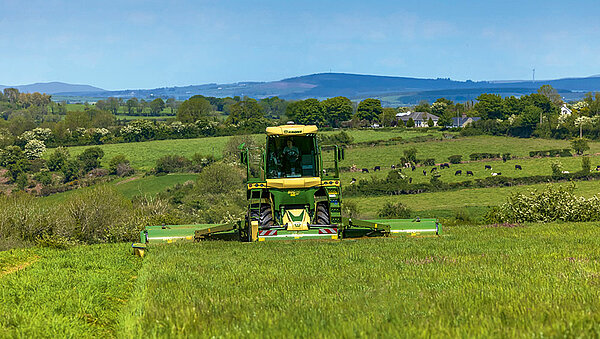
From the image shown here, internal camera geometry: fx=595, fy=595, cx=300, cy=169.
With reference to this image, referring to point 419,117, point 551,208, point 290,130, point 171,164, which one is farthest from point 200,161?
point 419,117

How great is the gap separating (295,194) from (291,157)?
1267mm

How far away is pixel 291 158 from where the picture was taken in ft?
66.1

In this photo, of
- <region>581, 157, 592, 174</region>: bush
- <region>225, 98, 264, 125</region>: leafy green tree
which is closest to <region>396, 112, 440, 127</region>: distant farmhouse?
<region>225, 98, 264, 125</region>: leafy green tree

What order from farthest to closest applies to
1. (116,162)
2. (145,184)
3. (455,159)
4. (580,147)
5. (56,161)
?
(56,161), (116,162), (580,147), (455,159), (145,184)

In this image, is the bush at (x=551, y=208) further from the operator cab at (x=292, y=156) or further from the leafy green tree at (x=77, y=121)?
the leafy green tree at (x=77, y=121)

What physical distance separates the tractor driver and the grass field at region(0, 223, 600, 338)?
4.71 metres

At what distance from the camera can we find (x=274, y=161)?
20.1 meters

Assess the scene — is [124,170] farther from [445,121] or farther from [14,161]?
[445,121]

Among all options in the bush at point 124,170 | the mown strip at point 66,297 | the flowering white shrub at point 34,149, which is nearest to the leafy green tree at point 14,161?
the flowering white shrub at point 34,149

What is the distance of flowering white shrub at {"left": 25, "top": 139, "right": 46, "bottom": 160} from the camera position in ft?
411

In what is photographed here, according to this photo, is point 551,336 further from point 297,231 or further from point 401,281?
point 297,231

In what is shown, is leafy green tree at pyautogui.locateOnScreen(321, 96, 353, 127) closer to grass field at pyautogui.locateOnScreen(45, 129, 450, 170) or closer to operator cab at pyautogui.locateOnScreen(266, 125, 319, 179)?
grass field at pyautogui.locateOnScreen(45, 129, 450, 170)

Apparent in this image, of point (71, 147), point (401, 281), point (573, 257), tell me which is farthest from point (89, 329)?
point (71, 147)

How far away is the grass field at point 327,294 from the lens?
22.4 ft
